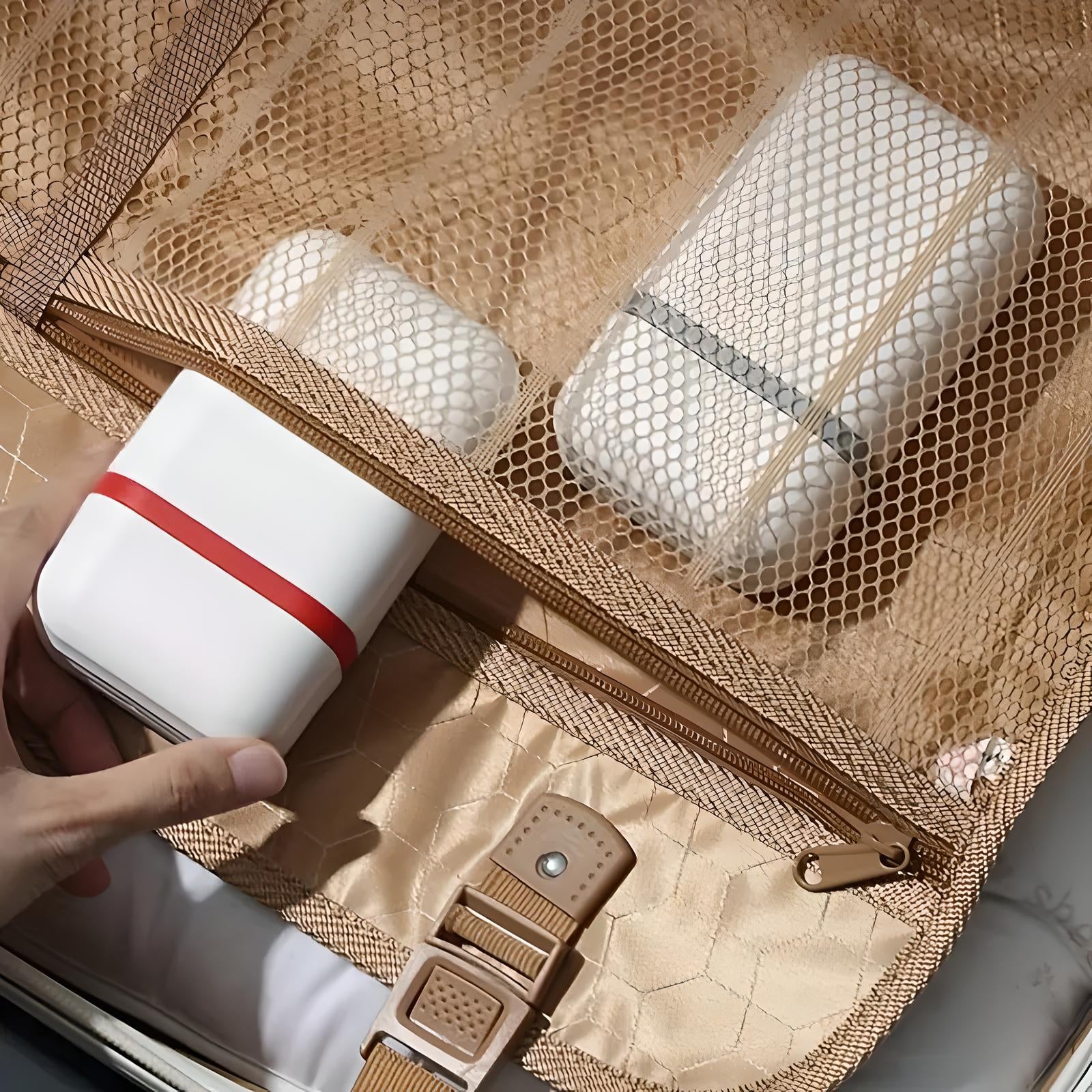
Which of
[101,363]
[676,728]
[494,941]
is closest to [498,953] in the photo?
[494,941]

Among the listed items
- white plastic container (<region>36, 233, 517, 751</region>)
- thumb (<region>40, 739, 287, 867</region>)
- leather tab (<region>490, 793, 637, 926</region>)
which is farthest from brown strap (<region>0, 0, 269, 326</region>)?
leather tab (<region>490, 793, 637, 926</region>)

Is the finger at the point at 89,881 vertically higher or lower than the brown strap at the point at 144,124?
lower

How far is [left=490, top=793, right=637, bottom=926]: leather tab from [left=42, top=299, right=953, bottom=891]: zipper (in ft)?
0.18

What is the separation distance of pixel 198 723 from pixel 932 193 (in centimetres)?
39

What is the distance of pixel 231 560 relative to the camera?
44 centimetres

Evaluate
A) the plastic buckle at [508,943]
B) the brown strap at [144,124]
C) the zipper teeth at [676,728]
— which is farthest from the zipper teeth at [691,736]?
the brown strap at [144,124]

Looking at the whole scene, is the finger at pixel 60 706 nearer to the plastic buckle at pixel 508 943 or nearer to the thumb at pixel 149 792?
the thumb at pixel 149 792

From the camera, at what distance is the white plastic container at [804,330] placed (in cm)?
44

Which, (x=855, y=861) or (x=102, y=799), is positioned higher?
(x=855, y=861)

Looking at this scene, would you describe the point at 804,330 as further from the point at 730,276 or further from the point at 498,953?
the point at 498,953

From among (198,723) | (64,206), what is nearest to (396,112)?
A: (64,206)

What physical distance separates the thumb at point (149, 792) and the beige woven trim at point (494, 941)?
11 cm

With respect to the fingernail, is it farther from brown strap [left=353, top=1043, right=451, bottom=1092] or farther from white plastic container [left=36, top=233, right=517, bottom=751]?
brown strap [left=353, top=1043, right=451, bottom=1092]

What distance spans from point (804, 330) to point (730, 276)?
0.13 ft
